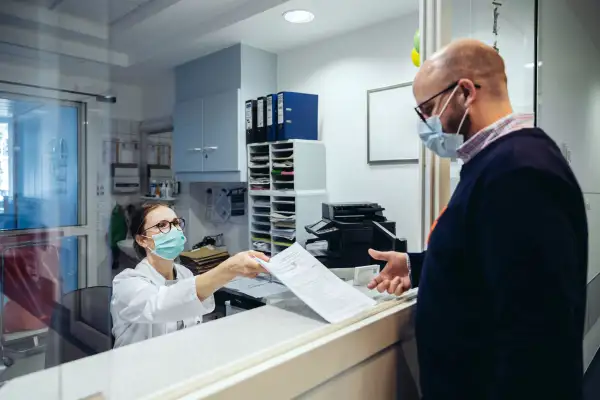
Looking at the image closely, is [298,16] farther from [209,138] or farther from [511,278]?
[511,278]

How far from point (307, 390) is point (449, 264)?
0.35 metres

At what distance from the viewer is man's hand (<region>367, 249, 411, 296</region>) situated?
1073mm

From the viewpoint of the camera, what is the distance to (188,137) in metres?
3.55

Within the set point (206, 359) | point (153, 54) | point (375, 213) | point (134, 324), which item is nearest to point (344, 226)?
point (375, 213)

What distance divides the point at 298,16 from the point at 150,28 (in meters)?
1.07

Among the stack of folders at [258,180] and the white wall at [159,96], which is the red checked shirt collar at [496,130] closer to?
the stack of folders at [258,180]

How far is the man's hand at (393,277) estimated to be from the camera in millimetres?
1073

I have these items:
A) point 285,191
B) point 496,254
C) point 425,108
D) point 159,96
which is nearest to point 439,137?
point 425,108

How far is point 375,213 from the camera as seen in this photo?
2504mm

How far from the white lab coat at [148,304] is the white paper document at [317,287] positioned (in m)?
0.35

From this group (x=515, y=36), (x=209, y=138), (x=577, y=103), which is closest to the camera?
(x=515, y=36)

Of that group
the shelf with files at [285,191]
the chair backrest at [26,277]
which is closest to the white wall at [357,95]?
the shelf with files at [285,191]

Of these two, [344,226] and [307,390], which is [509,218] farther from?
[344,226]

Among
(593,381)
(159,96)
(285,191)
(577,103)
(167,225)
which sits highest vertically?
(159,96)
